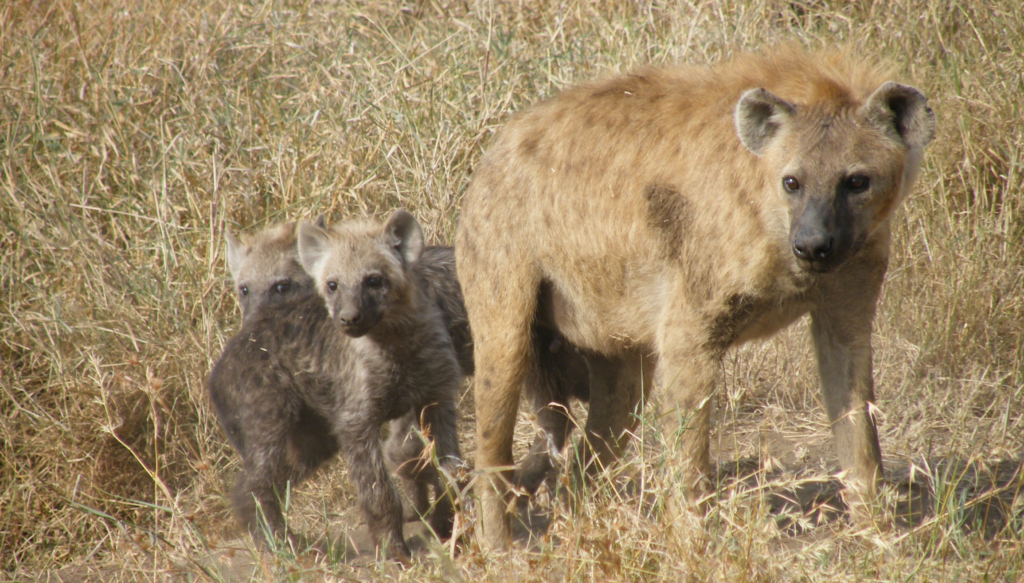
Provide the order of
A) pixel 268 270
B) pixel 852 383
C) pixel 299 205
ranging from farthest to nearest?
pixel 299 205 < pixel 268 270 < pixel 852 383

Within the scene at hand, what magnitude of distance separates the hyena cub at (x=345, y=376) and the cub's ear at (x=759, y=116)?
136 centimetres

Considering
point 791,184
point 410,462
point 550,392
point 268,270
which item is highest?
point 791,184

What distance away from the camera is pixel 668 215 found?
271 centimetres

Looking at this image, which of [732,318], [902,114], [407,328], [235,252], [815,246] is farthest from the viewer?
[235,252]

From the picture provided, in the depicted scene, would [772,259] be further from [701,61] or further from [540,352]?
[701,61]

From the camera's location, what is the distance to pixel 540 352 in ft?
11.1

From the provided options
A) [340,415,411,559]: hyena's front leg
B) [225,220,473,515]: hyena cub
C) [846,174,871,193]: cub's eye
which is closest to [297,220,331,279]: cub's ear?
[225,220,473,515]: hyena cub

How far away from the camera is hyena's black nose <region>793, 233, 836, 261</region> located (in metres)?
2.32

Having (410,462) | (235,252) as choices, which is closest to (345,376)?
(410,462)

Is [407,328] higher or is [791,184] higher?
[791,184]

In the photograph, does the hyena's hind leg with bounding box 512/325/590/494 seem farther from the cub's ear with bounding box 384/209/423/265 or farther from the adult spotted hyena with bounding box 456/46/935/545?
the cub's ear with bounding box 384/209/423/265

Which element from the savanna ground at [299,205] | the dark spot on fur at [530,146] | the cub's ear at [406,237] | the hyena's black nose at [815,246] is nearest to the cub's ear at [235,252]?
the savanna ground at [299,205]

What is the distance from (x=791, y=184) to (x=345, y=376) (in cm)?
171

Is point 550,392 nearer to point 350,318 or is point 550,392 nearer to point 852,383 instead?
point 350,318
